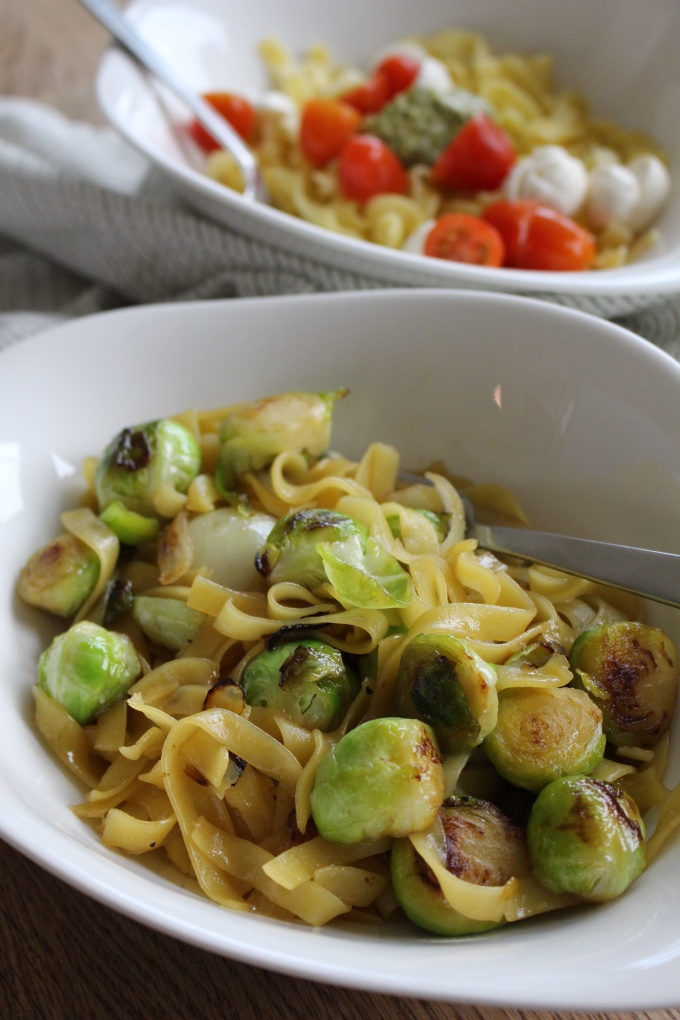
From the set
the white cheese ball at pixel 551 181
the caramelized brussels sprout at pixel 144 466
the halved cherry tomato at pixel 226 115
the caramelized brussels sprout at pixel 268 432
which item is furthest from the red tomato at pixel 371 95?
the caramelized brussels sprout at pixel 144 466

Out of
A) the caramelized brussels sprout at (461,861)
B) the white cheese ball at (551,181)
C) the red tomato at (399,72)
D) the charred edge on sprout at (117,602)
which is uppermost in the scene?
the red tomato at (399,72)

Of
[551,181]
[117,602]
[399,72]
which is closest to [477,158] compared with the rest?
[551,181]

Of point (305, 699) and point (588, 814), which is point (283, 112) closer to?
point (305, 699)

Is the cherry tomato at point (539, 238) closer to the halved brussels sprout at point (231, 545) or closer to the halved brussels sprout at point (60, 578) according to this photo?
the halved brussels sprout at point (231, 545)

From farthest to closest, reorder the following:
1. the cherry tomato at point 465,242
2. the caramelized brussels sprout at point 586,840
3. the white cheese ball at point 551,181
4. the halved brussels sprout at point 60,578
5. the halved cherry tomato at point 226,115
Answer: the halved cherry tomato at point 226,115
the white cheese ball at point 551,181
the cherry tomato at point 465,242
the halved brussels sprout at point 60,578
the caramelized brussels sprout at point 586,840

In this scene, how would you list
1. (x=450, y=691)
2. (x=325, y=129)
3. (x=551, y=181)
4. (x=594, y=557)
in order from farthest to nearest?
(x=325, y=129), (x=551, y=181), (x=594, y=557), (x=450, y=691)

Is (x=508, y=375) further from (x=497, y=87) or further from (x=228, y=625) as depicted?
(x=497, y=87)
